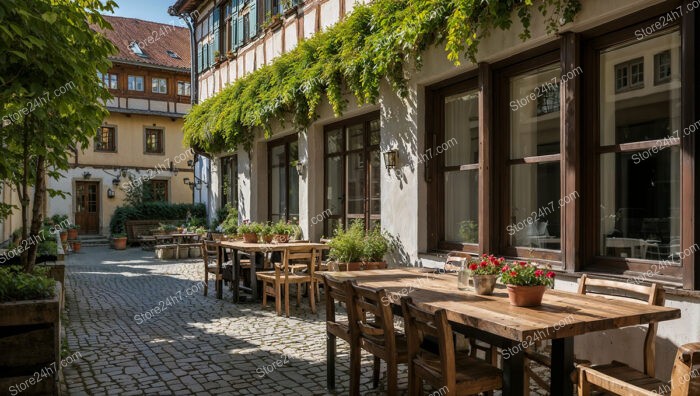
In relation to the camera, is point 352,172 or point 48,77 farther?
point 352,172

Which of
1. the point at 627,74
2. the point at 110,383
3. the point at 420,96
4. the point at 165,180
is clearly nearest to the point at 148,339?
the point at 110,383

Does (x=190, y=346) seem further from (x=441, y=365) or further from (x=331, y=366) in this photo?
(x=441, y=365)

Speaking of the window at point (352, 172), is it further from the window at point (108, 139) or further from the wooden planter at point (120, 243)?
the window at point (108, 139)

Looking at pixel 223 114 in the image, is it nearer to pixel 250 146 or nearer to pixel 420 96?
pixel 250 146

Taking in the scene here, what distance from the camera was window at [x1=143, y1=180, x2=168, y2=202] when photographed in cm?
2356

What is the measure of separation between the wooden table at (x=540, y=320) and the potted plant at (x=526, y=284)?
55 millimetres

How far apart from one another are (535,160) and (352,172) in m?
4.04

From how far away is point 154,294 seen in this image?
9.18 metres

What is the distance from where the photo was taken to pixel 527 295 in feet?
10.6

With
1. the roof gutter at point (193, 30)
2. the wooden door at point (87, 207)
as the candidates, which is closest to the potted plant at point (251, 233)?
the roof gutter at point (193, 30)

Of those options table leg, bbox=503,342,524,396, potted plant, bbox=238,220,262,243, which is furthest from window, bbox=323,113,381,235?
table leg, bbox=503,342,524,396

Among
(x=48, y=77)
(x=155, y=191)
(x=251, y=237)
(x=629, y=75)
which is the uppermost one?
(x=629, y=75)

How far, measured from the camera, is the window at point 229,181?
14.1 metres

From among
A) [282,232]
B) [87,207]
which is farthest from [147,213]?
[282,232]
